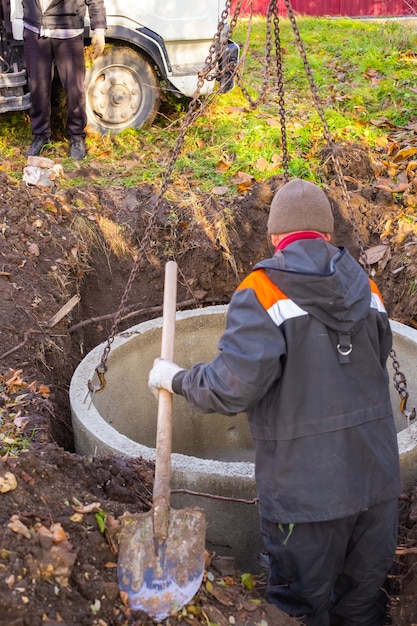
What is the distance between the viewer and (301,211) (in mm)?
2740

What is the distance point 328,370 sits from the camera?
271 cm

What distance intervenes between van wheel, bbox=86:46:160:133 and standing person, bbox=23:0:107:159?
0.36m

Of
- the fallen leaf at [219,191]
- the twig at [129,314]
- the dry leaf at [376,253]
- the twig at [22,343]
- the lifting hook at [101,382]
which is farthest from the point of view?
the fallen leaf at [219,191]

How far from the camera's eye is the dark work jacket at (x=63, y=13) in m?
6.08

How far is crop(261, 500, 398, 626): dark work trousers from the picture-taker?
9.36 ft

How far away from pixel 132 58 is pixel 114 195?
1.70 metres

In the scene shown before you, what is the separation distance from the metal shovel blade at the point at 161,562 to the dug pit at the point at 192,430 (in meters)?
0.57

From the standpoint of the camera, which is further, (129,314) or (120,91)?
(120,91)

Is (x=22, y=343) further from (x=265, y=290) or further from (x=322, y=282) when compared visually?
(x=322, y=282)

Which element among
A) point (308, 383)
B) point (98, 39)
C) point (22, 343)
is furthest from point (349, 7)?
point (308, 383)

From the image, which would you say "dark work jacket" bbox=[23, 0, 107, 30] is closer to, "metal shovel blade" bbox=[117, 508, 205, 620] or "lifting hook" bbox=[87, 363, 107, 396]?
"lifting hook" bbox=[87, 363, 107, 396]

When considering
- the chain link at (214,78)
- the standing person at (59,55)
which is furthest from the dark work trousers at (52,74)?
the chain link at (214,78)

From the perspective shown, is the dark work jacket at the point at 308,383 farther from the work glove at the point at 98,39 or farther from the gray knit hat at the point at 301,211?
the work glove at the point at 98,39

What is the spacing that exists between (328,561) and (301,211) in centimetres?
138
